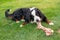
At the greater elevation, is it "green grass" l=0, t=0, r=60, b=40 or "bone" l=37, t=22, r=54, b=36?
"bone" l=37, t=22, r=54, b=36

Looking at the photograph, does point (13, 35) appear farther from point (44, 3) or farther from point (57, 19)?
point (44, 3)

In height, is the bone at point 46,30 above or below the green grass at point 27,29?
above

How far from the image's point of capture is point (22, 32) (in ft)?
16.8

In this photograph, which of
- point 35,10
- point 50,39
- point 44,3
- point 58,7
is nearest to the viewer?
point 50,39

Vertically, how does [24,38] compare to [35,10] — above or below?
below

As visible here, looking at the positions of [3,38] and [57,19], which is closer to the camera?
[3,38]

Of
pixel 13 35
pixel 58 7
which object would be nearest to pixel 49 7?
pixel 58 7

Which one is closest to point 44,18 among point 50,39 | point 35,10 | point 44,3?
point 35,10

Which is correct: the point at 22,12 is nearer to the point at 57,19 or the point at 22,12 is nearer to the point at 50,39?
the point at 57,19

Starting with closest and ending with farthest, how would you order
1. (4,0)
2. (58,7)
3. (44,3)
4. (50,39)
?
(50,39)
(58,7)
(44,3)
(4,0)

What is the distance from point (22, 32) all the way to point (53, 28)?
2.75 ft

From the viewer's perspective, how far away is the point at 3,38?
195 inches

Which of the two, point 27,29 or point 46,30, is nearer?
point 46,30

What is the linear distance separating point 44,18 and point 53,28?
0.55m
